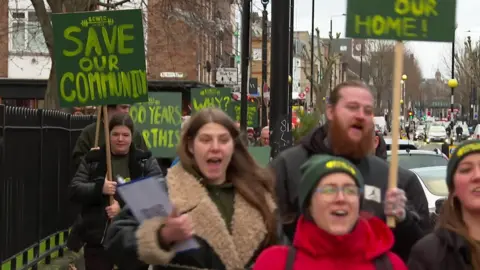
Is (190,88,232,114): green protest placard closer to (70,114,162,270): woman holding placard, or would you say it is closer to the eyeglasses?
(70,114,162,270): woman holding placard

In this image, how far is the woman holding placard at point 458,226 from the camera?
3352 mm

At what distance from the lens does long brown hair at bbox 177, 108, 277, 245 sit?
3973 millimetres

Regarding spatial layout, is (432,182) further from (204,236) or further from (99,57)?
(204,236)

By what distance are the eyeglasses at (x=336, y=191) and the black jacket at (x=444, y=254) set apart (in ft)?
1.24

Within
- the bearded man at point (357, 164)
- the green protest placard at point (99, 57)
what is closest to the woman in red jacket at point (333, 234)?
the bearded man at point (357, 164)

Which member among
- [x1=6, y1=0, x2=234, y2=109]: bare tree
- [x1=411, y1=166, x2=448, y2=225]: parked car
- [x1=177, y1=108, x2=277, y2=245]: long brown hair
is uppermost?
[x1=6, y1=0, x2=234, y2=109]: bare tree

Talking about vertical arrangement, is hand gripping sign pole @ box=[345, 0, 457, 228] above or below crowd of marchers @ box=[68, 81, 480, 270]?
above

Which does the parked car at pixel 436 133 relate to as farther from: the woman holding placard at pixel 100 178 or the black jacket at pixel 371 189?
the black jacket at pixel 371 189

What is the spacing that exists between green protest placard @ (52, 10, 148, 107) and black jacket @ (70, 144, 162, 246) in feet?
1.61

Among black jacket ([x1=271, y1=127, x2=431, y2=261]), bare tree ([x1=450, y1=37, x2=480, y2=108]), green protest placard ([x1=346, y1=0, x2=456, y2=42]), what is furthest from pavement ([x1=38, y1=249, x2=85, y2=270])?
bare tree ([x1=450, y1=37, x2=480, y2=108])

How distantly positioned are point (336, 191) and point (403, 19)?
146cm

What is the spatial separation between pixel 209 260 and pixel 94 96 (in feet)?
11.5

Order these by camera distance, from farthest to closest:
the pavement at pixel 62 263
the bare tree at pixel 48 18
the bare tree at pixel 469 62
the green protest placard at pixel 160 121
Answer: the bare tree at pixel 469 62
the bare tree at pixel 48 18
the green protest placard at pixel 160 121
the pavement at pixel 62 263

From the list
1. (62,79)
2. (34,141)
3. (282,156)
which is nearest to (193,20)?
(34,141)
